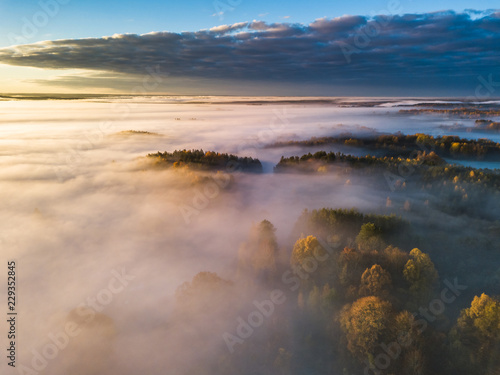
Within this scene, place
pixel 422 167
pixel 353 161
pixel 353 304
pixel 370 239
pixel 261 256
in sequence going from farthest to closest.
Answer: pixel 353 161 < pixel 422 167 < pixel 261 256 < pixel 370 239 < pixel 353 304

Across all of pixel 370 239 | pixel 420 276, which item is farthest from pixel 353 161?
pixel 420 276

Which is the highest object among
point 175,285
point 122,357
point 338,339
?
point 338,339

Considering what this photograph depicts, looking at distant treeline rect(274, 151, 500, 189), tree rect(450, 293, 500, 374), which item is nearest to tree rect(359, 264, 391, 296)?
tree rect(450, 293, 500, 374)

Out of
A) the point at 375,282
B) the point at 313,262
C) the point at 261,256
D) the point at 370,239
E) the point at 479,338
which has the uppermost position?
the point at 375,282

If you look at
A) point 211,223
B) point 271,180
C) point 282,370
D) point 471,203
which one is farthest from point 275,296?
point 271,180

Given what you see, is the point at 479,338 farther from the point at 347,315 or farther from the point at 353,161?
the point at 353,161

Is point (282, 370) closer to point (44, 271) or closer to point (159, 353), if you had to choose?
point (159, 353)

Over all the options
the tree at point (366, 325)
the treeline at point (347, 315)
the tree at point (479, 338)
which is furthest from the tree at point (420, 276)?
the tree at point (479, 338)
